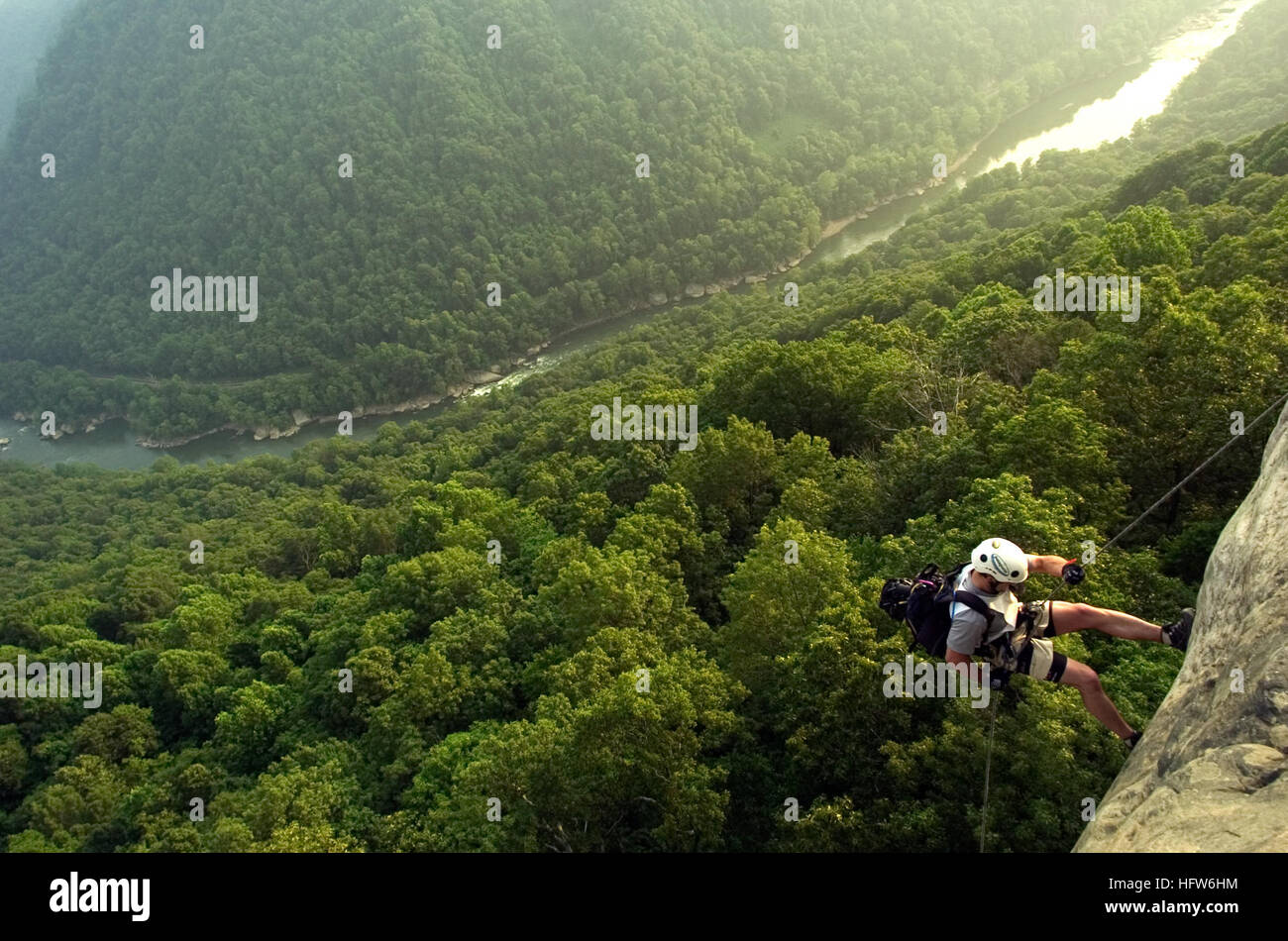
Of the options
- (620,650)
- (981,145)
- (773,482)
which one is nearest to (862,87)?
(981,145)

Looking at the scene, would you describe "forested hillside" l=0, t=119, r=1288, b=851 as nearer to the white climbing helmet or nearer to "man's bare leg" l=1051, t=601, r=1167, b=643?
"man's bare leg" l=1051, t=601, r=1167, b=643

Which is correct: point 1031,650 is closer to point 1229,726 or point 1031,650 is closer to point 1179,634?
point 1179,634

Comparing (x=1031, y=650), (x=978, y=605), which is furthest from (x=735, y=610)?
(x=978, y=605)

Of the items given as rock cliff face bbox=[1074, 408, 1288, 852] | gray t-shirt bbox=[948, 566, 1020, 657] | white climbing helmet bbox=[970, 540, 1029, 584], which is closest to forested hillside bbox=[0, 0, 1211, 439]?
gray t-shirt bbox=[948, 566, 1020, 657]

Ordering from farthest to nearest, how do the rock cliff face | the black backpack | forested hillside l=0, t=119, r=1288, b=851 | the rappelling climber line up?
1. forested hillside l=0, t=119, r=1288, b=851
2. the black backpack
3. the rappelling climber
4. the rock cliff face

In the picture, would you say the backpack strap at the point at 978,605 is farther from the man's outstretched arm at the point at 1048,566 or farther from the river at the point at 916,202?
the river at the point at 916,202

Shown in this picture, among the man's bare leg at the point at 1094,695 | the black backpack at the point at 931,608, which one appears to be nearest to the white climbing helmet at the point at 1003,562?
the black backpack at the point at 931,608
